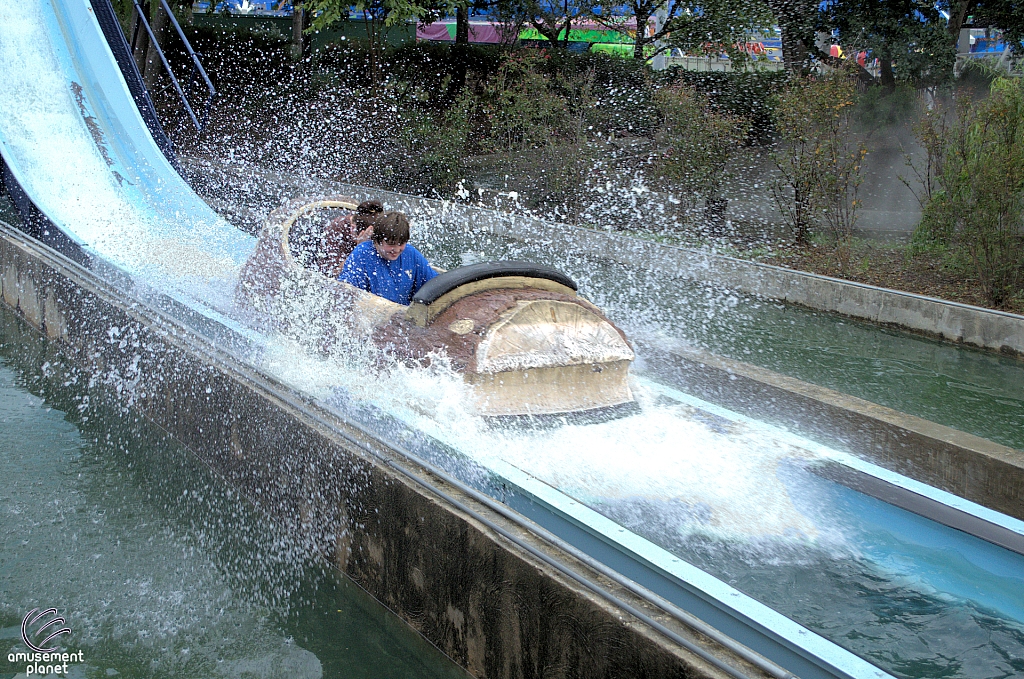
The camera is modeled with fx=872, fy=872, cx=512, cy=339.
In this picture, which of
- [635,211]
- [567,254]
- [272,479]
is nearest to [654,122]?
[635,211]

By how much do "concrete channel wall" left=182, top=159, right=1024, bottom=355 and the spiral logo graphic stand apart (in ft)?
21.9

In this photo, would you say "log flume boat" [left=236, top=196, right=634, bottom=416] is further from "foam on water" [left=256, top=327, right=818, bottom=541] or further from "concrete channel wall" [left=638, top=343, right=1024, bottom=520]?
"concrete channel wall" [left=638, top=343, right=1024, bottom=520]

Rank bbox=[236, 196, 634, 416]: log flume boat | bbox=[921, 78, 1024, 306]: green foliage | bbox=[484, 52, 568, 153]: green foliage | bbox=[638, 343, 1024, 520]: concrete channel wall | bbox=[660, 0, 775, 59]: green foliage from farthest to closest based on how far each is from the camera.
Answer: bbox=[660, 0, 775, 59]: green foliage, bbox=[484, 52, 568, 153]: green foliage, bbox=[921, 78, 1024, 306]: green foliage, bbox=[638, 343, 1024, 520]: concrete channel wall, bbox=[236, 196, 634, 416]: log flume boat

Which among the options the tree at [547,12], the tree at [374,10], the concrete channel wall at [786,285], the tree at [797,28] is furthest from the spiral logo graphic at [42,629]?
the tree at [547,12]

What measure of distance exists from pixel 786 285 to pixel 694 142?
125 inches

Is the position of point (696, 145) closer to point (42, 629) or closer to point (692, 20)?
point (692, 20)

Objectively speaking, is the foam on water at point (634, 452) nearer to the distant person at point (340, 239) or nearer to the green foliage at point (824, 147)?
the distant person at point (340, 239)

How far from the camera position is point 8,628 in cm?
347

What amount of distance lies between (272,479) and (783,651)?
255 cm

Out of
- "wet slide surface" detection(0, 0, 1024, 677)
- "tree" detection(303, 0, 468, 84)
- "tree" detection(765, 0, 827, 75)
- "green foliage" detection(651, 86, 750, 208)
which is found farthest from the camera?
"tree" detection(765, 0, 827, 75)

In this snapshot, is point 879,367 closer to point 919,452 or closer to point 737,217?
point 919,452

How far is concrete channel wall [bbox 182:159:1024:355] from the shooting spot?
7.04 meters

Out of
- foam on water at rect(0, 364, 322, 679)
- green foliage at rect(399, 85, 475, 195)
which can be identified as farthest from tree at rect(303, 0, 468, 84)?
foam on water at rect(0, 364, 322, 679)

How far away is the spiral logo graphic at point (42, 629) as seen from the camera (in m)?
3.40
